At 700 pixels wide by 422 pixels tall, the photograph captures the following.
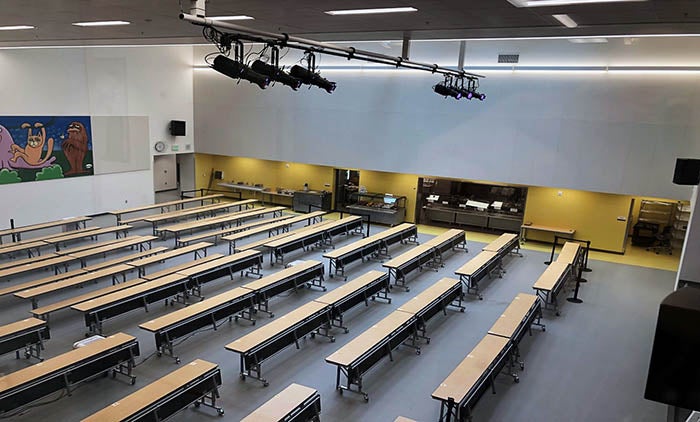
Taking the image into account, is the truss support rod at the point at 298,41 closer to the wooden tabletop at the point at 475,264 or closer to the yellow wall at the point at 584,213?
the wooden tabletop at the point at 475,264

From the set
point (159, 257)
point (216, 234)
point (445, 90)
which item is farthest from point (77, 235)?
point (445, 90)

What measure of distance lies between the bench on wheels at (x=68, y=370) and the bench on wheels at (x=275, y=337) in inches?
58.0

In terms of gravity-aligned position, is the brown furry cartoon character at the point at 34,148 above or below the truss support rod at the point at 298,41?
below

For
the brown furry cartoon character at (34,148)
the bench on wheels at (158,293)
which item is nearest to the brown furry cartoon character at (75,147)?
the brown furry cartoon character at (34,148)

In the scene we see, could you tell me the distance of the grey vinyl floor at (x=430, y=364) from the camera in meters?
6.25

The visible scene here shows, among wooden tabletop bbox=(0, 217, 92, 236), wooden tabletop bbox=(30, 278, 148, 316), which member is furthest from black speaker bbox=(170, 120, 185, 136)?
wooden tabletop bbox=(30, 278, 148, 316)

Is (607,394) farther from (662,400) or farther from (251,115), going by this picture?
(251,115)

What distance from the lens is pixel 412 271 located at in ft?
39.4

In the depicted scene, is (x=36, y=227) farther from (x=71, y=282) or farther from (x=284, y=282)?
(x=284, y=282)

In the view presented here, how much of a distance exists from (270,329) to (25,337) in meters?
3.54

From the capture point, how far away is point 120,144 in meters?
16.8

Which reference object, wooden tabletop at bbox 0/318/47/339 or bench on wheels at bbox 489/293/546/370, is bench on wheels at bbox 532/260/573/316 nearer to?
bench on wheels at bbox 489/293/546/370

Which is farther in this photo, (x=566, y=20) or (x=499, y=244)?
(x=499, y=244)

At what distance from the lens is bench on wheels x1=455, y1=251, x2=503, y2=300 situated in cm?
1041
